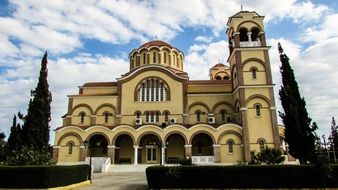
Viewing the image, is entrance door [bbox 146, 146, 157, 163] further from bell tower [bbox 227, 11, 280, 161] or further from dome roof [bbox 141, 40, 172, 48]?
dome roof [bbox 141, 40, 172, 48]

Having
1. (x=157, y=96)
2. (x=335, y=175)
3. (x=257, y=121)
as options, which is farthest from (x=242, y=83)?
(x=335, y=175)

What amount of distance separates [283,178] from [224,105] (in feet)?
64.0

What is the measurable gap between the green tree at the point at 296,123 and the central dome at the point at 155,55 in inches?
807

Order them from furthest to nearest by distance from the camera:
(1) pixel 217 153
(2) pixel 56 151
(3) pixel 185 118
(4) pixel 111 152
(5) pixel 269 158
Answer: (3) pixel 185 118 → (2) pixel 56 151 → (4) pixel 111 152 → (1) pixel 217 153 → (5) pixel 269 158

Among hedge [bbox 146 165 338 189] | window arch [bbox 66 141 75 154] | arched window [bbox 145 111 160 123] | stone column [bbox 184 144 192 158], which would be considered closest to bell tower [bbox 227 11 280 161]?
stone column [bbox 184 144 192 158]

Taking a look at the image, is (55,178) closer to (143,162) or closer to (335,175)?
(335,175)

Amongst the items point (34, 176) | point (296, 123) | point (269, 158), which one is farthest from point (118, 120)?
point (269, 158)

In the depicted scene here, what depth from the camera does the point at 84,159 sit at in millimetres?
31422

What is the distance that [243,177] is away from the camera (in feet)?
52.9

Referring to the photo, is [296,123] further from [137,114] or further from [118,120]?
[118,120]

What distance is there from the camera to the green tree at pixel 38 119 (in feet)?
80.5

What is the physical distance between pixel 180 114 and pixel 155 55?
1070cm

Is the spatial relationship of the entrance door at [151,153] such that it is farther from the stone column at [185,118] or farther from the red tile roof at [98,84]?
the red tile roof at [98,84]

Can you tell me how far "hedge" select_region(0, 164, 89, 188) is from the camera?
15.7m
